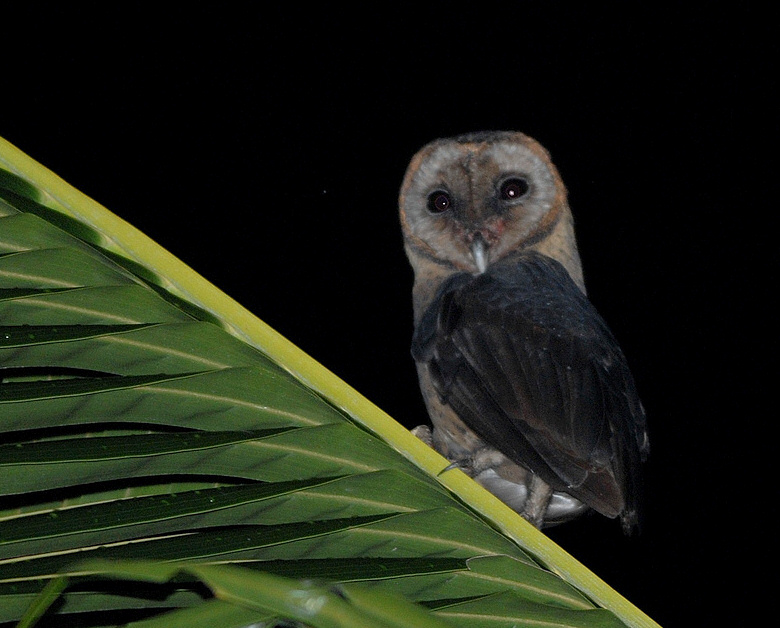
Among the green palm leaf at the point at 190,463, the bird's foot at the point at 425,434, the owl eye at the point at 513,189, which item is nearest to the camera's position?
the green palm leaf at the point at 190,463

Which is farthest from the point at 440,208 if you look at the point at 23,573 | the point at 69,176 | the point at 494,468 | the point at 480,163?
the point at 69,176

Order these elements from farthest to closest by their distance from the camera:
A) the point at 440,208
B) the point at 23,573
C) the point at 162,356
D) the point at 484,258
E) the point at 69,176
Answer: the point at 69,176 < the point at 440,208 < the point at 484,258 < the point at 162,356 < the point at 23,573

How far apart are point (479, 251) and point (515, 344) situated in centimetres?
52

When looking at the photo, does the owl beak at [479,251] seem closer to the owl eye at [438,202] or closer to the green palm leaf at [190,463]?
the owl eye at [438,202]

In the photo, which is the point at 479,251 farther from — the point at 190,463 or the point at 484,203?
the point at 190,463

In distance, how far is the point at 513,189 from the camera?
7.26 feet

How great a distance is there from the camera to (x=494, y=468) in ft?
5.47

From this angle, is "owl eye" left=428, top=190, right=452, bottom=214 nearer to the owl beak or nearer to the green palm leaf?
the owl beak

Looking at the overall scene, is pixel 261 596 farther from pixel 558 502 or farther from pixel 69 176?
pixel 69 176

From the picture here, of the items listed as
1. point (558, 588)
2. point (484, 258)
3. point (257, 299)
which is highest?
point (257, 299)

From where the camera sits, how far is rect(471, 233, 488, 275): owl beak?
204 centimetres

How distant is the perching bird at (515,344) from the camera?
143 centimetres

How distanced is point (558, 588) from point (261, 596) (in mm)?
402

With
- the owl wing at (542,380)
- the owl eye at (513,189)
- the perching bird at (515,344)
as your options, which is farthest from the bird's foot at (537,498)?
the owl eye at (513,189)
